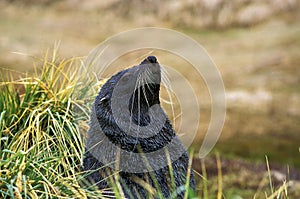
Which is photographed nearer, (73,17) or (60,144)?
(60,144)

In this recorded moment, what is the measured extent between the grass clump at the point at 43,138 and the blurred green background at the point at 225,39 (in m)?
4.65

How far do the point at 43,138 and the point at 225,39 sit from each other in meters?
8.15

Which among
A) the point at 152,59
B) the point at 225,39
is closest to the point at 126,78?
the point at 152,59

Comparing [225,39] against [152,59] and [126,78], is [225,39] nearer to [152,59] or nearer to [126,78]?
[126,78]

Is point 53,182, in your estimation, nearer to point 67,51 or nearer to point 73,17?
point 67,51

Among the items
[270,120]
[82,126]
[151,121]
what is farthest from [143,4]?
[151,121]

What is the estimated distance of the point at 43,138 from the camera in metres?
4.39

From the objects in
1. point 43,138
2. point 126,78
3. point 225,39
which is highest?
point 225,39

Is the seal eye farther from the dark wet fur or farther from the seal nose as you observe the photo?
the seal nose

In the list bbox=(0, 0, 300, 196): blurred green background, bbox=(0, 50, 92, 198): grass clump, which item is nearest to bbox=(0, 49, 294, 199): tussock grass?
bbox=(0, 50, 92, 198): grass clump

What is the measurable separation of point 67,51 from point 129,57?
4.77 feet

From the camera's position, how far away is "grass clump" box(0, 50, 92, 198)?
136 inches

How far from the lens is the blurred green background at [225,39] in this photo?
31.8 feet

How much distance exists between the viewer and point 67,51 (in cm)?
1169
